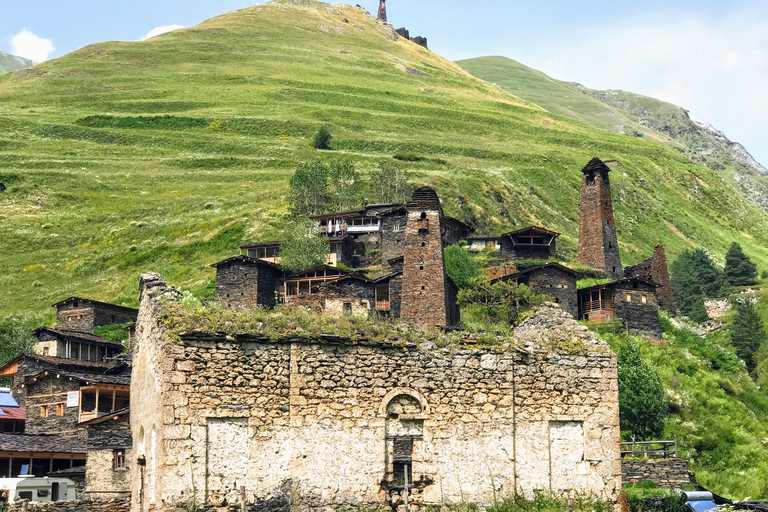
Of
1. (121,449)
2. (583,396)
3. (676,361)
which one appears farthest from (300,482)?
(676,361)

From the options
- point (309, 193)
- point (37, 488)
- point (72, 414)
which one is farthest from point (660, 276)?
point (37, 488)

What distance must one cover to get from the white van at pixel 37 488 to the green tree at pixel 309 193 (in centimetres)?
6494

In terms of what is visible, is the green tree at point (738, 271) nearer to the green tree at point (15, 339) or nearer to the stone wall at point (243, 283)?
the stone wall at point (243, 283)

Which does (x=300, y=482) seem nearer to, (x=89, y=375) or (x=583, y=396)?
(x=583, y=396)

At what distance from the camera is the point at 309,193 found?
99875mm

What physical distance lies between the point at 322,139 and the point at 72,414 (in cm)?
12042

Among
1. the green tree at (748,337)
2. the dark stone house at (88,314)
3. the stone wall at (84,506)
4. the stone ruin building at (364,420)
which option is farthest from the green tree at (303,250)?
the stone ruin building at (364,420)

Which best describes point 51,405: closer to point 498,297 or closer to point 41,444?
point 41,444

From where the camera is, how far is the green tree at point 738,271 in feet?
338

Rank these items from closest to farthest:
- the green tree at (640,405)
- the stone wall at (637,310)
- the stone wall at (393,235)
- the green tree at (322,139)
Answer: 1. the green tree at (640,405)
2. the stone wall at (637,310)
3. the stone wall at (393,235)
4. the green tree at (322,139)

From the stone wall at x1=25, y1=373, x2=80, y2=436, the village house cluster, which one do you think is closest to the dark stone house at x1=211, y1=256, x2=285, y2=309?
the stone wall at x1=25, y1=373, x2=80, y2=436

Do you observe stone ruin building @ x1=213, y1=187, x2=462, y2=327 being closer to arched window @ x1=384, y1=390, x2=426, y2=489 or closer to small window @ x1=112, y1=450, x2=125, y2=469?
small window @ x1=112, y1=450, x2=125, y2=469

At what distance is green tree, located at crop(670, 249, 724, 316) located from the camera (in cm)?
9281

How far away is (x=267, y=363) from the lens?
1504cm
